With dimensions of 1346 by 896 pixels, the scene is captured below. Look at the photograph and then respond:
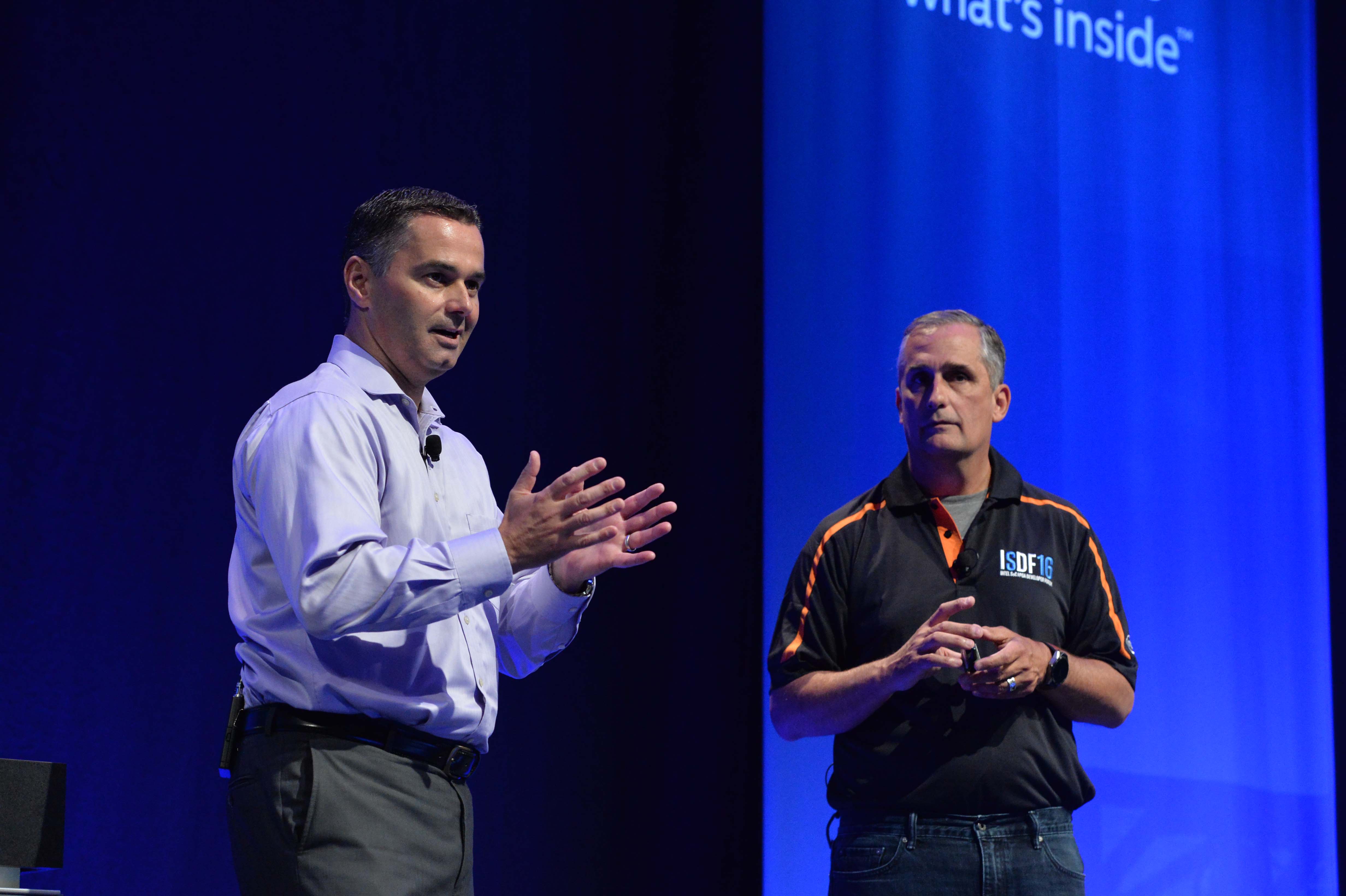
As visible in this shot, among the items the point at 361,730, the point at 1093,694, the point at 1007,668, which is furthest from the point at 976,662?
the point at 361,730

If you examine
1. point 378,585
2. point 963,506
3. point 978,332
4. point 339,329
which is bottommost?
point 378,585

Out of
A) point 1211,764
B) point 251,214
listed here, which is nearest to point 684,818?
point 1211,764

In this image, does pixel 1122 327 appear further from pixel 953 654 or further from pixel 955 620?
pixel 953 654

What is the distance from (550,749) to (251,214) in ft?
5.06

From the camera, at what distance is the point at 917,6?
12.0 ft

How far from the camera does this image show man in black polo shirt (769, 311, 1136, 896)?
2.22 meters

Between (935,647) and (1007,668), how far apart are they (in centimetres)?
14

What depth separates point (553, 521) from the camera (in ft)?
5.77

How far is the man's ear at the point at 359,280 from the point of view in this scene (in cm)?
204

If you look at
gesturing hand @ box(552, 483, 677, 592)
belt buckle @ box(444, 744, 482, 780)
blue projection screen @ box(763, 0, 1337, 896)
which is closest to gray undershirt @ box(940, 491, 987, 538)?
gesturing hand @ box(552, 483, 677, 592)

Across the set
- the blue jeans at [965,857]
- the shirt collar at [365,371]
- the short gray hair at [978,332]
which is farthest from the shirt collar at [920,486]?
the shirt collar at [365,371]

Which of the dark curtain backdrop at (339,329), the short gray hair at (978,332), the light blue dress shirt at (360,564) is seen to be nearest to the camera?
the light blue dress shirt at (360,564)

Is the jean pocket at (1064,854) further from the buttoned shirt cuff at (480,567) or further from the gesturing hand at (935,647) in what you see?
the buttoned shirt cuff at (480,567)

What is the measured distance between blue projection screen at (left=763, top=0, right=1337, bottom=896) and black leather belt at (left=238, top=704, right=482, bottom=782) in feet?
4.96
